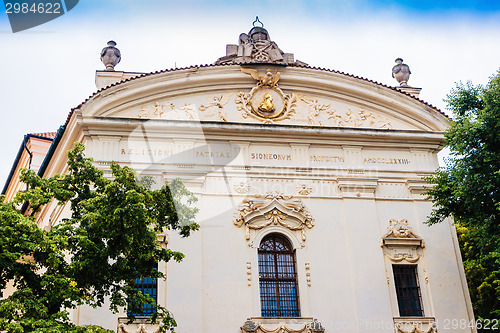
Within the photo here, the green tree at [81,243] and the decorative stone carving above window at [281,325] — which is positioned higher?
the green tree at [81,243]

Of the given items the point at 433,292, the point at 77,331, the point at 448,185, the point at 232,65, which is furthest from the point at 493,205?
the point at 77,331

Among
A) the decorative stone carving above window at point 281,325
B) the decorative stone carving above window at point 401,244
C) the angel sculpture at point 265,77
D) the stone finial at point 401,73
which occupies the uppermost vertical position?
the stone finial at point 401,73

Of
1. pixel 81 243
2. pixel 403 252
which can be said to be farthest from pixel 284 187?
pixel 81 243

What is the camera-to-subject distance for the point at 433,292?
17.3m

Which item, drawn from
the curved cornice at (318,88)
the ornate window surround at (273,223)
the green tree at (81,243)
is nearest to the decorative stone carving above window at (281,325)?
the ornate window surround at (273,223)

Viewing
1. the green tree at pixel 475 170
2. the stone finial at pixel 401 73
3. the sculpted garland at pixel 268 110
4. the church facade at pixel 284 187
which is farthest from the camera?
the stone finial at pixel 401 73

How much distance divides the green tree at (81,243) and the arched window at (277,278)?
4.32 m

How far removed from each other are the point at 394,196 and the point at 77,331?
34.8ft

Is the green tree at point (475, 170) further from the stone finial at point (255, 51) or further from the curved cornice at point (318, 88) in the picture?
the stone finial at point (255, 51)

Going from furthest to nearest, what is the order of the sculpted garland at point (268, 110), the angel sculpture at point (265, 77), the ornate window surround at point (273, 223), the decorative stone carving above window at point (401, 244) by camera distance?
1. the angel sculpture at point (265, 77)
2. the sculpted garland at point (268, 110)
3. the decorative stone carving above window at point (401, 244)
4. the ornate window surround at point (273, 223)

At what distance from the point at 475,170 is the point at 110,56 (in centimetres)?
1144

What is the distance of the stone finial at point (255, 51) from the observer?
1983 cm

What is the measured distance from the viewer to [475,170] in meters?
16.0

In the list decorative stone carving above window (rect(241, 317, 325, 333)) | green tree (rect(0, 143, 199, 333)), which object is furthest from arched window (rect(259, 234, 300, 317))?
green tree (rect(0, 143, 199, 333))
